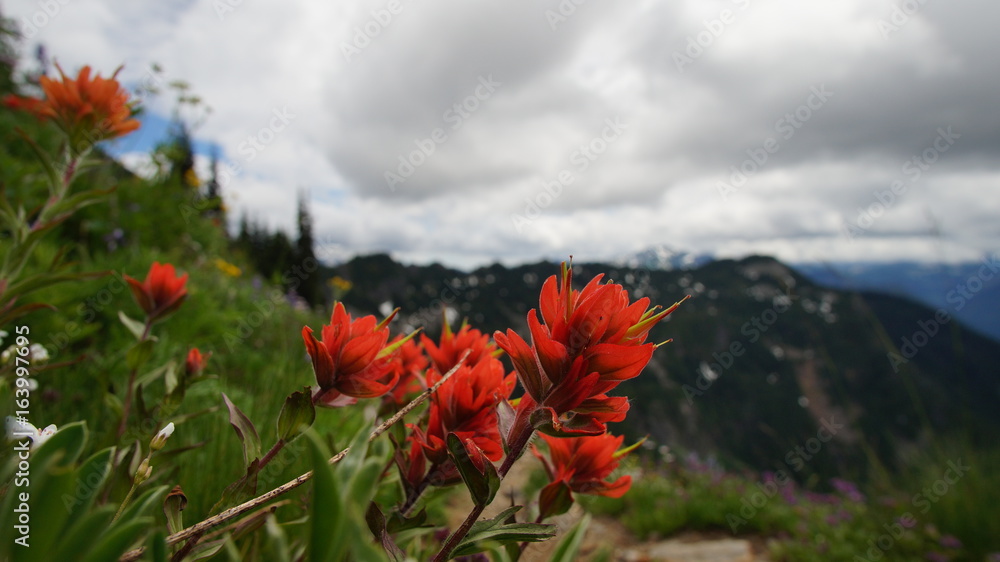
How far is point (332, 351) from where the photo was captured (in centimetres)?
84

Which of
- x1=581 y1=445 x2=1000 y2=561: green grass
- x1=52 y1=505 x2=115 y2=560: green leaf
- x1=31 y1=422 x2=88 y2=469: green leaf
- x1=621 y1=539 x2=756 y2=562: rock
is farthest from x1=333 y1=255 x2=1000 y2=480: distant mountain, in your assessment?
x1=52 y1=505 x2=115 y2=560: green leaf

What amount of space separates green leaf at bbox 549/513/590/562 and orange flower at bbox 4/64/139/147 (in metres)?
1.79

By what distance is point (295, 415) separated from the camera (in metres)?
0.77

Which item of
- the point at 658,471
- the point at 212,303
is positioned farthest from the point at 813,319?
the point at 212,303

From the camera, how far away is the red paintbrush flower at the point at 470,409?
821 millimetres

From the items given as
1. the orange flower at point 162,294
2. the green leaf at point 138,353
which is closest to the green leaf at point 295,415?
the green leaf at point 138,353

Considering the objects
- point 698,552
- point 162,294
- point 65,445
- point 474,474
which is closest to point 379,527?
point 474,474

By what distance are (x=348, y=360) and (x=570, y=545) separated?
1.60ft

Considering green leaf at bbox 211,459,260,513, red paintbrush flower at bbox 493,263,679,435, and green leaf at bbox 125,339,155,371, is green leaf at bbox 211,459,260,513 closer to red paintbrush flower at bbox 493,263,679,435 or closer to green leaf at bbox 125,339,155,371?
red paintbrush flower at bbox 493,263,679,435

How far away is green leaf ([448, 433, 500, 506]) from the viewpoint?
0.63 meters

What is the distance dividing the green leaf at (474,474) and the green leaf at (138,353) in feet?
3.70

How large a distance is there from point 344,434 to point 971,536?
571cm

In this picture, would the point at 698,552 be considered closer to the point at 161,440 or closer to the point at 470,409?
the point at 470,409

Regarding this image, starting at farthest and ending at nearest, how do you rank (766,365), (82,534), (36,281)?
(766,365) → (36,281) → (82,534)
